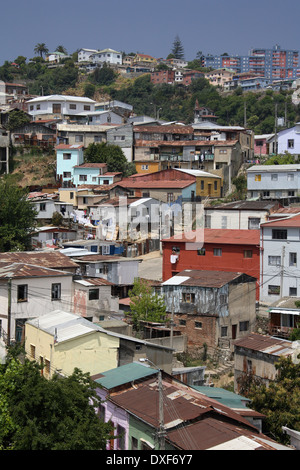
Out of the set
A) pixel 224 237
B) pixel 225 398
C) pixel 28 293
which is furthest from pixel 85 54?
pixel 225 398

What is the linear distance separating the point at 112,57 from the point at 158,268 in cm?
9573

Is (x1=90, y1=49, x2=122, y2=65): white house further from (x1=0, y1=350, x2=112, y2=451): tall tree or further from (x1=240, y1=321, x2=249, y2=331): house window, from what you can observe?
(x1=0, y1=350, x2=112, y2=451): tall tree

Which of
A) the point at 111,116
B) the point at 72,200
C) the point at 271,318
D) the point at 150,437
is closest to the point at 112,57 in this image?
the point at 111,116

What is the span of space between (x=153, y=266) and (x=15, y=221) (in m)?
8.84

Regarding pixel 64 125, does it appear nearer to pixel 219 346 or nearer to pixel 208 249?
pixel 208 249

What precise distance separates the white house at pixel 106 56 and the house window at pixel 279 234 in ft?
319

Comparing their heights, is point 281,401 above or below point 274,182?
below

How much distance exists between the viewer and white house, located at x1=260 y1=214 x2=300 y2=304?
1308 inches

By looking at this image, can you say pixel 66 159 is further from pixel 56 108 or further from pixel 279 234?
pixel 279 234

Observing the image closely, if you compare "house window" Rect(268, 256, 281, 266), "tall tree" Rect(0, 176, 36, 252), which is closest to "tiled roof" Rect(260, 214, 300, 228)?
"house window" Rect(268, 256, 281, 266)

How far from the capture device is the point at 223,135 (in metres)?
56.4

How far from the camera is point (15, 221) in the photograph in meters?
38.9

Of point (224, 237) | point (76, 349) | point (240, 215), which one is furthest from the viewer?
point (240, 215)

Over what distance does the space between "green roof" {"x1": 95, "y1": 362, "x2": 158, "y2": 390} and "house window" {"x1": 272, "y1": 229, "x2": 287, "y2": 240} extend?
55.1 ft
